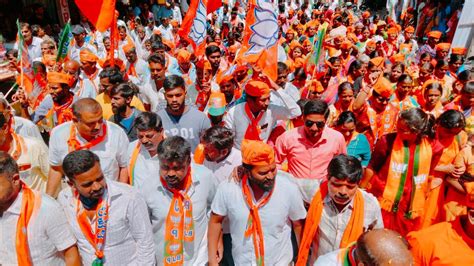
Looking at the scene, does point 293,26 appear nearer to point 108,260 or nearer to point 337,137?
point 337,137

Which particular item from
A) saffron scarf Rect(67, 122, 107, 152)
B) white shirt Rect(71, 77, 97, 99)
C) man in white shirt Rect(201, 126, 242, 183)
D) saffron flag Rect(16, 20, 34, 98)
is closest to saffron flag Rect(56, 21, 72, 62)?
saffron flag Rect(16, 20, 34, 98)

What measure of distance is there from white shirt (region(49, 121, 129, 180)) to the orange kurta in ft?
8.06

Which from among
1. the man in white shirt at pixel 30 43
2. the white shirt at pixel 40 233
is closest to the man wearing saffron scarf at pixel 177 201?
the white shirt at pixel 40 233

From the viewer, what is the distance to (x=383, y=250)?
196 centimetres

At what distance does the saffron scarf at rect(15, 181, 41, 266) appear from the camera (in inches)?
90.7

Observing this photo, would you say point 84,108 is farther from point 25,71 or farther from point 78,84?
point 25,71

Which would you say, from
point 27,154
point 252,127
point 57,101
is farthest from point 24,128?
point 252,127

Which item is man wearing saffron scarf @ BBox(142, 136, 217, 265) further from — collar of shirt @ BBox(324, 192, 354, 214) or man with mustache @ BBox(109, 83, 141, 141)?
man with mustache @ BBox(109, 83, 141, 141)

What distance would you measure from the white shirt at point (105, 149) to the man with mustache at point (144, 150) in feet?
0.42

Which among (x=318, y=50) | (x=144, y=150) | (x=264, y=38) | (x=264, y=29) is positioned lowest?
(x=144, y=150)

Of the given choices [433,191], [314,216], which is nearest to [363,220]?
[314,216]

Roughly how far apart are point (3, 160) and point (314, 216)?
81.7 inches

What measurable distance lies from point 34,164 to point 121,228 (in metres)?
1.31

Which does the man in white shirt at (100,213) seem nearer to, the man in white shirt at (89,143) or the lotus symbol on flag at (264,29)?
the man in white shirt at (89,143)
